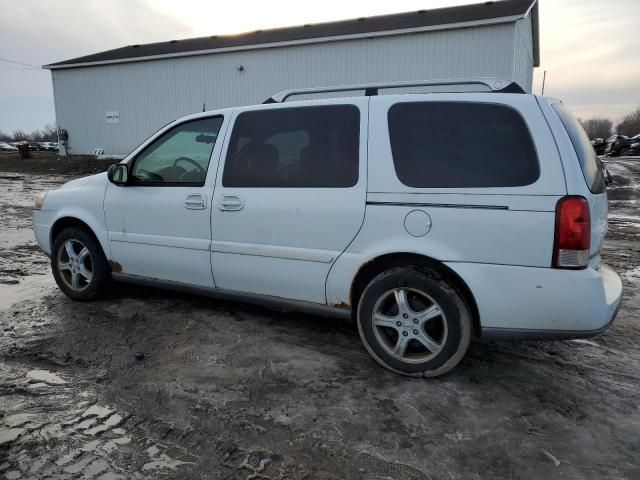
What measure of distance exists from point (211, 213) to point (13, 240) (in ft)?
17.3

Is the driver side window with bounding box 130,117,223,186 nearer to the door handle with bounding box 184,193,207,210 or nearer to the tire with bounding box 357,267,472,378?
the door handle with bounding box 184,193,207,210

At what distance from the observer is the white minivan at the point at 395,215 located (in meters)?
2.74

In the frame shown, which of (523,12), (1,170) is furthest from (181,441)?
(1,170)

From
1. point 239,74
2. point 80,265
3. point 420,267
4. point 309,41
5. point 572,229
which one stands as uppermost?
point 309,41

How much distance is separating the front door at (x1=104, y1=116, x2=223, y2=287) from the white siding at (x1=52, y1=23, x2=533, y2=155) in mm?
14697

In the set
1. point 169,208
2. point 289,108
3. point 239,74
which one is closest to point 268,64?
point 239,74

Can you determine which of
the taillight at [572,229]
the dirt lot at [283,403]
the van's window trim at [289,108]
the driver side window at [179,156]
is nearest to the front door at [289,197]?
the van's window trim at [289,108]

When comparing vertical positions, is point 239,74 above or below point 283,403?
above

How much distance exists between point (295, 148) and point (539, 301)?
75.2 inches

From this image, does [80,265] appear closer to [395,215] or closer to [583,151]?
[395,215]

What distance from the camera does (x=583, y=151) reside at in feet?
9.51

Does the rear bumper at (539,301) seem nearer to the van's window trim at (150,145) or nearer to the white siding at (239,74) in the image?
the van's window trim at (150,145)

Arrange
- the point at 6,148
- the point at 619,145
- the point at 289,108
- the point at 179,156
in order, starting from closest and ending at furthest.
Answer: the point at 289,108, the point at 179,156, the point at 619,145, the point at 6,148

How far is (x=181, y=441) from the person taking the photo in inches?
97.8
